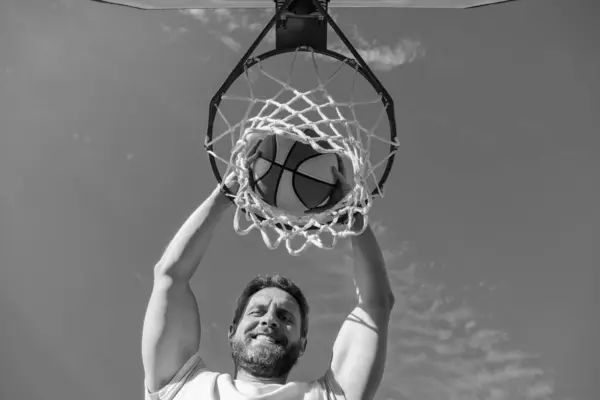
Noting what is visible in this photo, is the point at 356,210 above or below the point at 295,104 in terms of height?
Result: below

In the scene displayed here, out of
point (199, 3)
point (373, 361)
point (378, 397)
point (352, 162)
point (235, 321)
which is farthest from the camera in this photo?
point (378, 397)

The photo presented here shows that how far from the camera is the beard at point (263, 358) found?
3727mm

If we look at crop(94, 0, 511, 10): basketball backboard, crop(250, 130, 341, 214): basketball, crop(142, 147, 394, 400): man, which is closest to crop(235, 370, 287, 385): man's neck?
crop(142, 147, 394, 400): man

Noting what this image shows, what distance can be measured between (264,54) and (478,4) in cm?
223

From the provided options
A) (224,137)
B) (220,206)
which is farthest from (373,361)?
(224,137)

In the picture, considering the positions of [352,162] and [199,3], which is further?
[199,3]

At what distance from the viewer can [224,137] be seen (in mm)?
4715

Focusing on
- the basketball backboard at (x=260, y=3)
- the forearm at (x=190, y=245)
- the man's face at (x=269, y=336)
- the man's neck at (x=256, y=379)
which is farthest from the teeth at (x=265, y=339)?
the basketball backboard at (x=260, y=3)

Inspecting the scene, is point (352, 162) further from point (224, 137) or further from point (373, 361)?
point (373, 361)

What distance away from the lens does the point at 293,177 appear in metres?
4.37

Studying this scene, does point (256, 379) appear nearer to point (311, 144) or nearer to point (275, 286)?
point (275, 286)

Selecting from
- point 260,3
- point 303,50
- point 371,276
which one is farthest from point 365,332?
point 260,3

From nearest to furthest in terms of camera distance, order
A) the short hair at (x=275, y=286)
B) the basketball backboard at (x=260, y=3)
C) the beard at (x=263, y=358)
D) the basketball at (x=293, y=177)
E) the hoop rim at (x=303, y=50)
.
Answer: the beard at (x=263, y=358) < the short hair at (x=275, y=286) < the basketball at (x=293, y=177) < the hoop rim at (x=303, y=50) < the basketball backboard at (x=260, y=3)

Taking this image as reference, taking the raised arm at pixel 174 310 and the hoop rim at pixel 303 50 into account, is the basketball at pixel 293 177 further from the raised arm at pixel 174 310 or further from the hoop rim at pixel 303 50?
the raised arm at pixel 174 310
